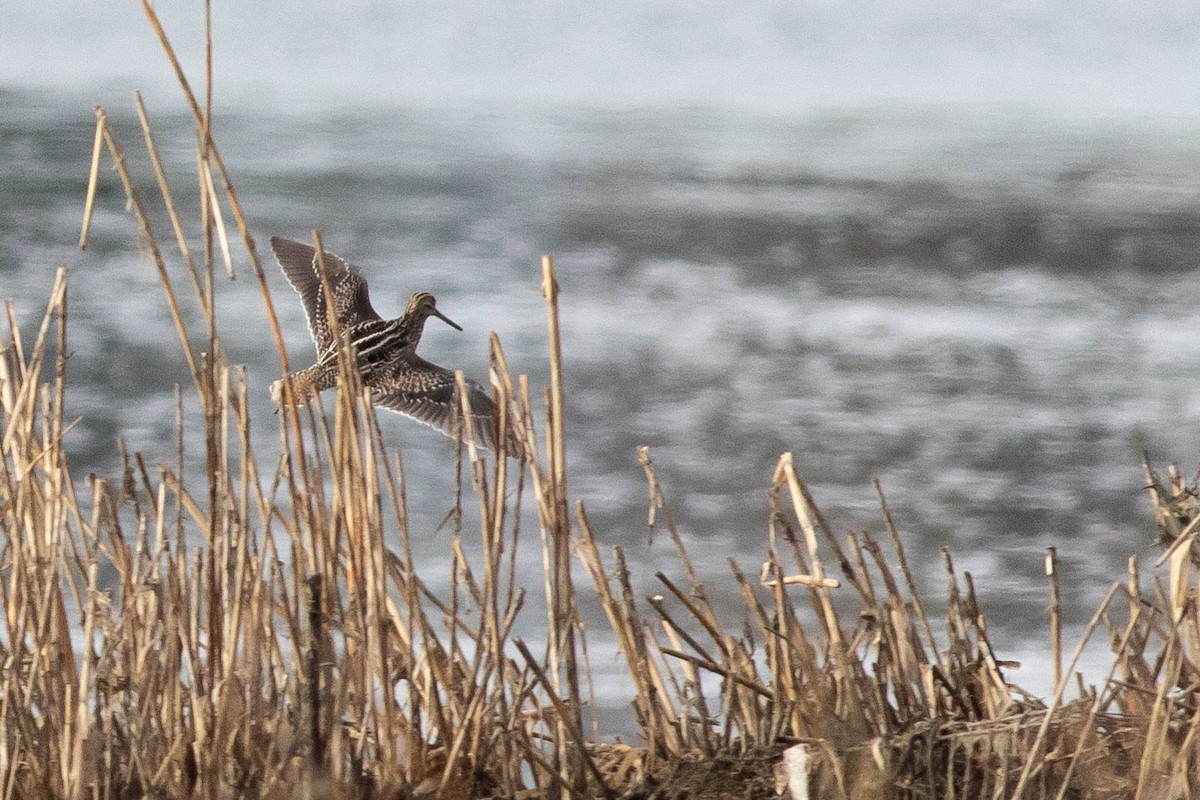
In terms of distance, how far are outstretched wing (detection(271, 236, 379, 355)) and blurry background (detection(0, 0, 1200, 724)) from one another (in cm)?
99

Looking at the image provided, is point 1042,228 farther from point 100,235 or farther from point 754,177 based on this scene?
point 100,235

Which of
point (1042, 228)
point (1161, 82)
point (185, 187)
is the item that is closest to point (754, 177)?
point (1042, 228)

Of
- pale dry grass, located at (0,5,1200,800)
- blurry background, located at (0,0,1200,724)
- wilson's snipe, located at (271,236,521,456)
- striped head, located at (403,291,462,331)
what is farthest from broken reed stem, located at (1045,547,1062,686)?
blurry background, located at (0,0,1200,724)

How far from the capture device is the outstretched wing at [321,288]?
63.3 inches

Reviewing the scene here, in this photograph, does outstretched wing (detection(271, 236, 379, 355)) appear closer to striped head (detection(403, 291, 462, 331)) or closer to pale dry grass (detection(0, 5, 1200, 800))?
striped head (detection(403, 291, 462, 331))

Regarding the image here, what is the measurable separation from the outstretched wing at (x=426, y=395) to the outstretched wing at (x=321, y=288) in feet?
0.26

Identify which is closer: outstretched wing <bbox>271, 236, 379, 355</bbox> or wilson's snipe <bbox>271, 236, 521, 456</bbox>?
wilson's snipe <bbox>271, 236, 521, 456</bbox>

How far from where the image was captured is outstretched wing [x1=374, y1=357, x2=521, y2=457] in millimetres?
1491

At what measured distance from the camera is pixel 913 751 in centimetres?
116

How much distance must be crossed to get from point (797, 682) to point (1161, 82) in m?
2.54

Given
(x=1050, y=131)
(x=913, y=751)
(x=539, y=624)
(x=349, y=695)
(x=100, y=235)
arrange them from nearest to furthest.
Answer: (x=913, y=751), (x=349, y=695), (x=539, y=624), (x=100, y=235), (x=1050, y=131)

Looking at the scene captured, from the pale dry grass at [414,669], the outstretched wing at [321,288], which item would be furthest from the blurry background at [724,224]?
the pale dry grass at [414,669]

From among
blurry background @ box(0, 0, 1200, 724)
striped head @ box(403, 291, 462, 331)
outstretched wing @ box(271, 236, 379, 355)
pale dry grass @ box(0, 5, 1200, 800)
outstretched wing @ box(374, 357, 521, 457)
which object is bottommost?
pale dry grass @ box(0, 5, 1200, 800)

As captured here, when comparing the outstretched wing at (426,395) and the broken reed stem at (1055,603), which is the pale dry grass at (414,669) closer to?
the broken reed stem at (1055,603)
